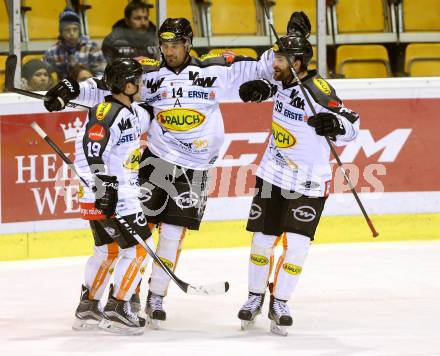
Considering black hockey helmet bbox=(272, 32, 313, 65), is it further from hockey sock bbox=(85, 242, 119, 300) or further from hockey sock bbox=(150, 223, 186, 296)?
hockey sock bbox=(85, 242, 119, 300)

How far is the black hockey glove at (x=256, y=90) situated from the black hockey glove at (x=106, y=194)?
0.84m

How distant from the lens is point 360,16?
9.05 metres

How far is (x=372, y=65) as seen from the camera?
888cm

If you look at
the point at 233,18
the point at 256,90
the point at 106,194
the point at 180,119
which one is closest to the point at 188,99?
the point at 180,119

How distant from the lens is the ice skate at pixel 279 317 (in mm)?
5914

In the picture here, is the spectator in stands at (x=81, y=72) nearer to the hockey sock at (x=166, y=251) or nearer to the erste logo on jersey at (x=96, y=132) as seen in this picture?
the hockey sock at (x=166, y=251)

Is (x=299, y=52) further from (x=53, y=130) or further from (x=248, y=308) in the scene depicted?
(x=53, y=130)

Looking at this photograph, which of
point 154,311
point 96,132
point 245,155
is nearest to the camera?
point 96,132

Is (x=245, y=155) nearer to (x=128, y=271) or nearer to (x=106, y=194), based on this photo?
(x=128, y=271)

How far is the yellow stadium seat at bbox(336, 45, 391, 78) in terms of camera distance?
8.76m

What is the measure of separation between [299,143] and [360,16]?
10.7 ft

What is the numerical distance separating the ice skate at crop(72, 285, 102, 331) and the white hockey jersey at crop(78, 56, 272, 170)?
2.78 ft

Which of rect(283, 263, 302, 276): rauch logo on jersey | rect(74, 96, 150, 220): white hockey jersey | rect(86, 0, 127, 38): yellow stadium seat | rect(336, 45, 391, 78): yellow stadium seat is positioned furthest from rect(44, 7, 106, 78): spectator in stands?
rect(283, 263, 302, 276): rauch logo on jersey

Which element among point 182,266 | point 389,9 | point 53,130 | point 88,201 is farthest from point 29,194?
point 389,9
